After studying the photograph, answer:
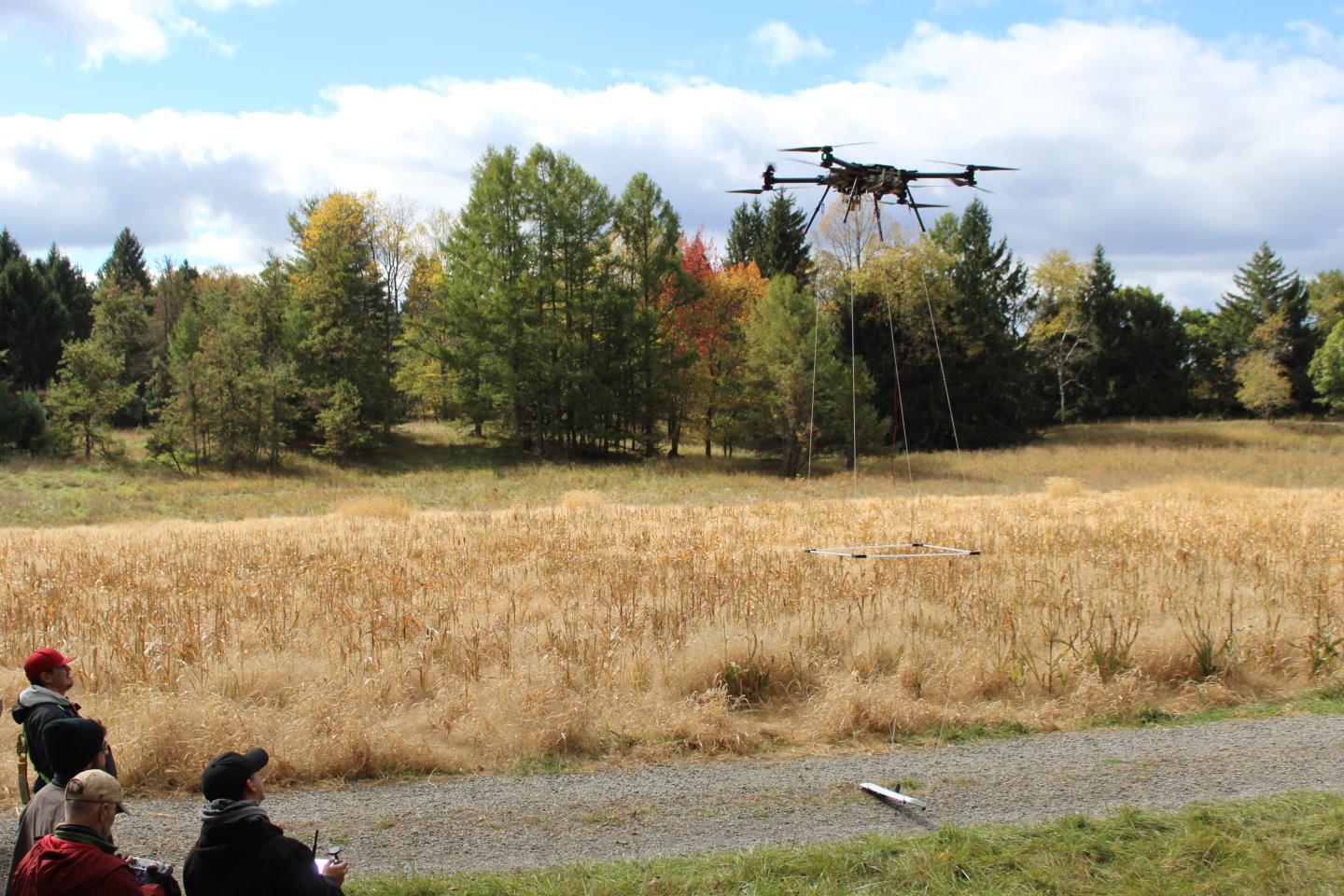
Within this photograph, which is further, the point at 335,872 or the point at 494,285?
the point at 494,285

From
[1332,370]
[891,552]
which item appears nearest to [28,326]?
[891,552]

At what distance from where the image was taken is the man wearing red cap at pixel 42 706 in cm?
446

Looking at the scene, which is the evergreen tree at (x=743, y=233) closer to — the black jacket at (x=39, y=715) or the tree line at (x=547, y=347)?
the tree line at (x=547, y=347)

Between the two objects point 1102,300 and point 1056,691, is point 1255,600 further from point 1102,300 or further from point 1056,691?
point 1102,300

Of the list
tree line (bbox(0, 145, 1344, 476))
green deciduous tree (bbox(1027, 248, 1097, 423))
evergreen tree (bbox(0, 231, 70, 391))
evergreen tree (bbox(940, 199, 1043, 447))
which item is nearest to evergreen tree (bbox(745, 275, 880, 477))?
tree line (bbox(0, 145, 1344, 476))

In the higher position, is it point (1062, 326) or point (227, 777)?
point (1062, 326)

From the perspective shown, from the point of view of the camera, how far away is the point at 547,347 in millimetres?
50125

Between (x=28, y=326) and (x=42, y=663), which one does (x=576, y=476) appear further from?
(x=28, y=326)

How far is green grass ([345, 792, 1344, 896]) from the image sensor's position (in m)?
4.47

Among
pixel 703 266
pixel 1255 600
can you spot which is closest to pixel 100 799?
pixel 1255 600

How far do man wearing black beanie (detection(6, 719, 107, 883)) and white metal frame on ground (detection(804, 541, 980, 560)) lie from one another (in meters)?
8.46

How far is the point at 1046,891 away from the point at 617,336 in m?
48.3

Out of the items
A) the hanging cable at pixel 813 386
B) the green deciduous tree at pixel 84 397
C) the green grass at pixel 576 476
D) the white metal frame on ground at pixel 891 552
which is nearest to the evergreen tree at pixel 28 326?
the green grass at pixel 576 476

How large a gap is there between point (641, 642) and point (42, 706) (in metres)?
5.02
